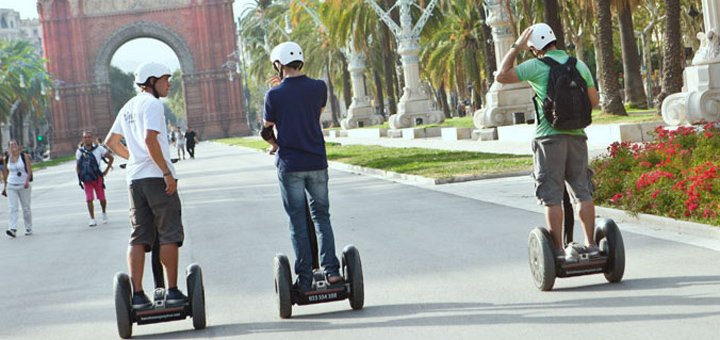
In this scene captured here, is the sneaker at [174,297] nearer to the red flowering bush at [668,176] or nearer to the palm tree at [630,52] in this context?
the red flowering bush at [668,176]

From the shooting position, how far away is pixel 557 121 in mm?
8148

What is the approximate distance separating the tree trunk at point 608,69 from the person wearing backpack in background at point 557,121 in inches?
965

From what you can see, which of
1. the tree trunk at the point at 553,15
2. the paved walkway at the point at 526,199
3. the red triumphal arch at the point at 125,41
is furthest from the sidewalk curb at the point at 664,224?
the red triumphal arch at the point at 125,41

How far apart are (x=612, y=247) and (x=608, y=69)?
2586 cm

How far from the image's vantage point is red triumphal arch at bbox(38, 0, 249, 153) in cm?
10794

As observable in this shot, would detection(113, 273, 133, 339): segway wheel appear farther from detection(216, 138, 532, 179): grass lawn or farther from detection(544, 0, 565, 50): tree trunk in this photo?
detection(544, 0, 565, 50): tree trunk

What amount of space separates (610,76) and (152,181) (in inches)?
1045

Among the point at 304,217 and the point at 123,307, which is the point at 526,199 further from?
the point at 123,307

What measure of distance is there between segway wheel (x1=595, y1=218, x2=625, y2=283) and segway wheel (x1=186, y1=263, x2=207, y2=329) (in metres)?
2.85

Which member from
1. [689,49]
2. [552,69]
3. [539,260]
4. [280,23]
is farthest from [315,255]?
[280,23]

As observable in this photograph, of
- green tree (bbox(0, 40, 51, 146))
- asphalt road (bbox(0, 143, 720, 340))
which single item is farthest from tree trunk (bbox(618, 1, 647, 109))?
green tree (bbox(0, 40, 51, 146))

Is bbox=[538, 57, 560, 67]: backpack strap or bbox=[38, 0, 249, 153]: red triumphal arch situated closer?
bbox=[538, 57, 560, 67]: backpack strap

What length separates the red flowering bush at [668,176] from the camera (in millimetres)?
11578

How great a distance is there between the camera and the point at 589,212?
328 inches
